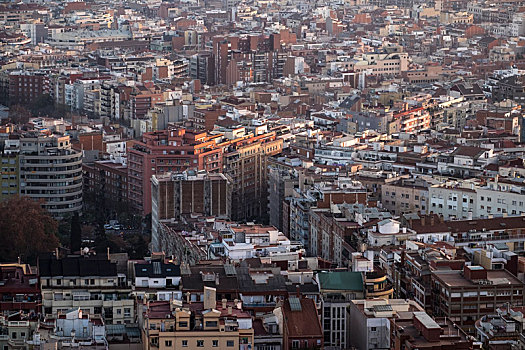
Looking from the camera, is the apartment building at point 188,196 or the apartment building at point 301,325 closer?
the apartment building at point 301,325

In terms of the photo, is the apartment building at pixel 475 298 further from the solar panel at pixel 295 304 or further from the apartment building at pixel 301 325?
the solar panel at pixel 295 304

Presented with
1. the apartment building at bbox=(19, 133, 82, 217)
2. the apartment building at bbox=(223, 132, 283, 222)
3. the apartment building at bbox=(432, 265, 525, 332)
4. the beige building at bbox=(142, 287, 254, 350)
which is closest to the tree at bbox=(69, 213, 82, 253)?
the apartment building at bbox=(19, 133, 82, 217)

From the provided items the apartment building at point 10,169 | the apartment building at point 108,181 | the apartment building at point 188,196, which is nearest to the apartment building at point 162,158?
the apartment building at point 108,181

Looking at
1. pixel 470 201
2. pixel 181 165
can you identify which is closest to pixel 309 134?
pixel 181 165

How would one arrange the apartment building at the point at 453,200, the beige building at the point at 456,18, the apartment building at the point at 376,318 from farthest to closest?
the beige building at the point at 456,18, the apartment building at the point at 453,200, the apartment building at the point at 376,318

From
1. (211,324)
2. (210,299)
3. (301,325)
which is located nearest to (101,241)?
(210,299)

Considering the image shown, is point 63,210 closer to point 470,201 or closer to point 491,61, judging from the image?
point 470,201

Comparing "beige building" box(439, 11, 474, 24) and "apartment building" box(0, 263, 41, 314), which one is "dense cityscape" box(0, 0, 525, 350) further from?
"beige building" box(439, 11, 474, 24)
